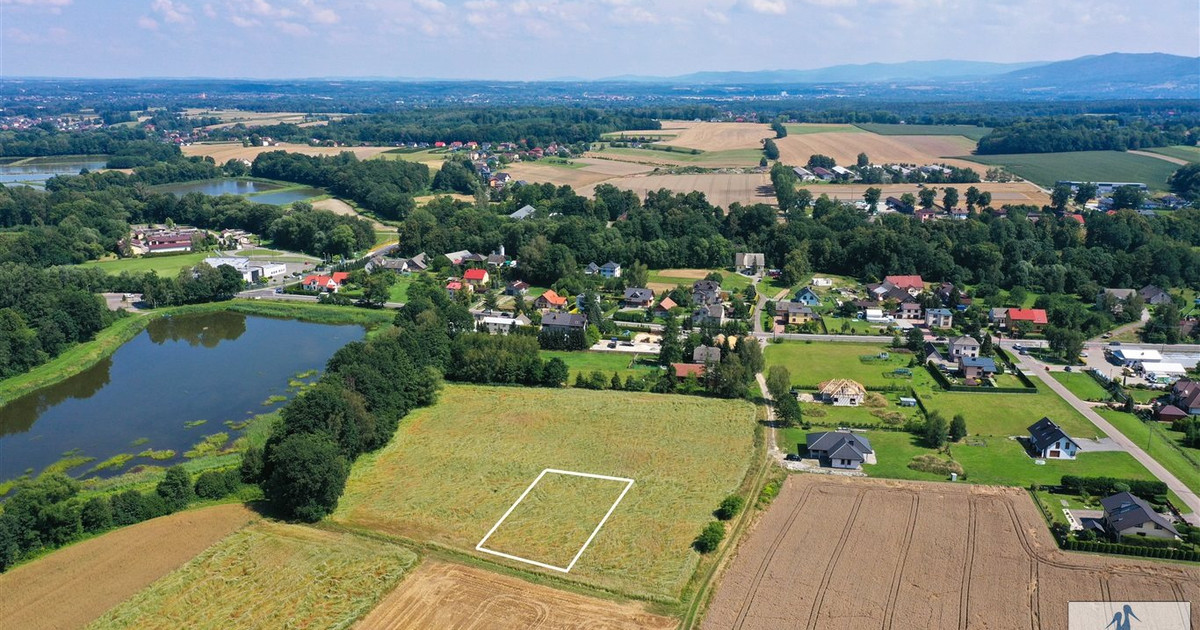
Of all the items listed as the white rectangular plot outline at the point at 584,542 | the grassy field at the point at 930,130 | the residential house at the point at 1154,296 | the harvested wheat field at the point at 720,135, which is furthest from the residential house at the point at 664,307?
the grassy field at the point at 930,130

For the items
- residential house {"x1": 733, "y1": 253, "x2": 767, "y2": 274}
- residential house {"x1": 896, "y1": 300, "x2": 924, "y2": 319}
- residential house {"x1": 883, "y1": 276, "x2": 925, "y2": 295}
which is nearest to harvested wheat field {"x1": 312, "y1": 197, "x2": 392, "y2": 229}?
residential house {"x1": 733, "y1": 253, "x2": 767, "y2": 274}

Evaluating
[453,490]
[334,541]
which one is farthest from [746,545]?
[334,541]

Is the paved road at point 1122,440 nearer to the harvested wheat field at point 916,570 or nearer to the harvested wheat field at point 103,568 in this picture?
the harvested wheat field at point 916,570

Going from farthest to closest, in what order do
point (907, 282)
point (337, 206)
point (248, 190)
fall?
1. point (248, 190)
2. point (337, 206)
3. point (907, 282)

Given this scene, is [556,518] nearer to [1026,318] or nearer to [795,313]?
[795,313]

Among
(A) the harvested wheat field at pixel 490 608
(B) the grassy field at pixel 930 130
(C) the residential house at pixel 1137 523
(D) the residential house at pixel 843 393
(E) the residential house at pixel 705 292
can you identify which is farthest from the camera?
A: (B) the grassy field at pixel 930 130

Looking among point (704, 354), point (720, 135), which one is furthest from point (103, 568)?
point (720, 135)

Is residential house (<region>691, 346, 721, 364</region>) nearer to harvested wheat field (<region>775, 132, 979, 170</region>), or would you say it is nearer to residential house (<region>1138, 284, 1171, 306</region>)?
residential house (<region>1138, 284, 1171, 306</region>)
